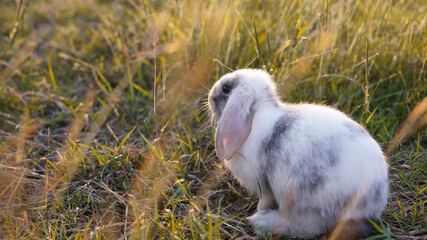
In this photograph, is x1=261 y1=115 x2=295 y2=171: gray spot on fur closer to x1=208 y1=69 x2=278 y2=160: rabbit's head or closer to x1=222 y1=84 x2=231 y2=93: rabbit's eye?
x1=208 y1=69 x2=278 y2=160: rabbit's head

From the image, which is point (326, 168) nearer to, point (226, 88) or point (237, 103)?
point (237, 103)

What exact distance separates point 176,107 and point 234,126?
1312 millimetres

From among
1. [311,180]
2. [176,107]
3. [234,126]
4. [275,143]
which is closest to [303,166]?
[311,180]

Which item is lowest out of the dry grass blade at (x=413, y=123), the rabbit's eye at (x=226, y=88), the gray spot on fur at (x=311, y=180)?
the dry grass blade at (x=413, y=123)

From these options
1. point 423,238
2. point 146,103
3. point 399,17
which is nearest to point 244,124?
point 423,238

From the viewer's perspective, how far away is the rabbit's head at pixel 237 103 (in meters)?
2.32

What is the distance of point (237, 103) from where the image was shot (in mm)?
2383

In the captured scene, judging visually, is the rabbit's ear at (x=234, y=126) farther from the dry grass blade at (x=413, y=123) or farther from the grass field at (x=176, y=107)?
the dry grass blade at (x=413, y=123)

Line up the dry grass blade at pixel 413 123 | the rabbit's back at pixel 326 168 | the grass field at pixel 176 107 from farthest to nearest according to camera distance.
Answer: the dry grass blade at pixel 413 123
the grass field at pixel 176 107
the rabbit's back at pixel 326 168

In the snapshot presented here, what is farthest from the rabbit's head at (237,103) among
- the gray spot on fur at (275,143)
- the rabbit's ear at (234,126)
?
the gray spot on fur at (275,143)

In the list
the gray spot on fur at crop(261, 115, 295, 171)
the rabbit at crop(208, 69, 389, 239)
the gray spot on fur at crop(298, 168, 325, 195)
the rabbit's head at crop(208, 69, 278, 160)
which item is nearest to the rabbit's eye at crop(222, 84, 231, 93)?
the rabbit's head at crop(208, 69, 278, 160)

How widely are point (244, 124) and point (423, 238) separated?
3.64 feet

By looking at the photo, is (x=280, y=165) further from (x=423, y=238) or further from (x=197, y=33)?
(x=197, y=33)

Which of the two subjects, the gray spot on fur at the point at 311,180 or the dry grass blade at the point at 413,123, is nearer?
the gray spot on fur at the point at 311,180
